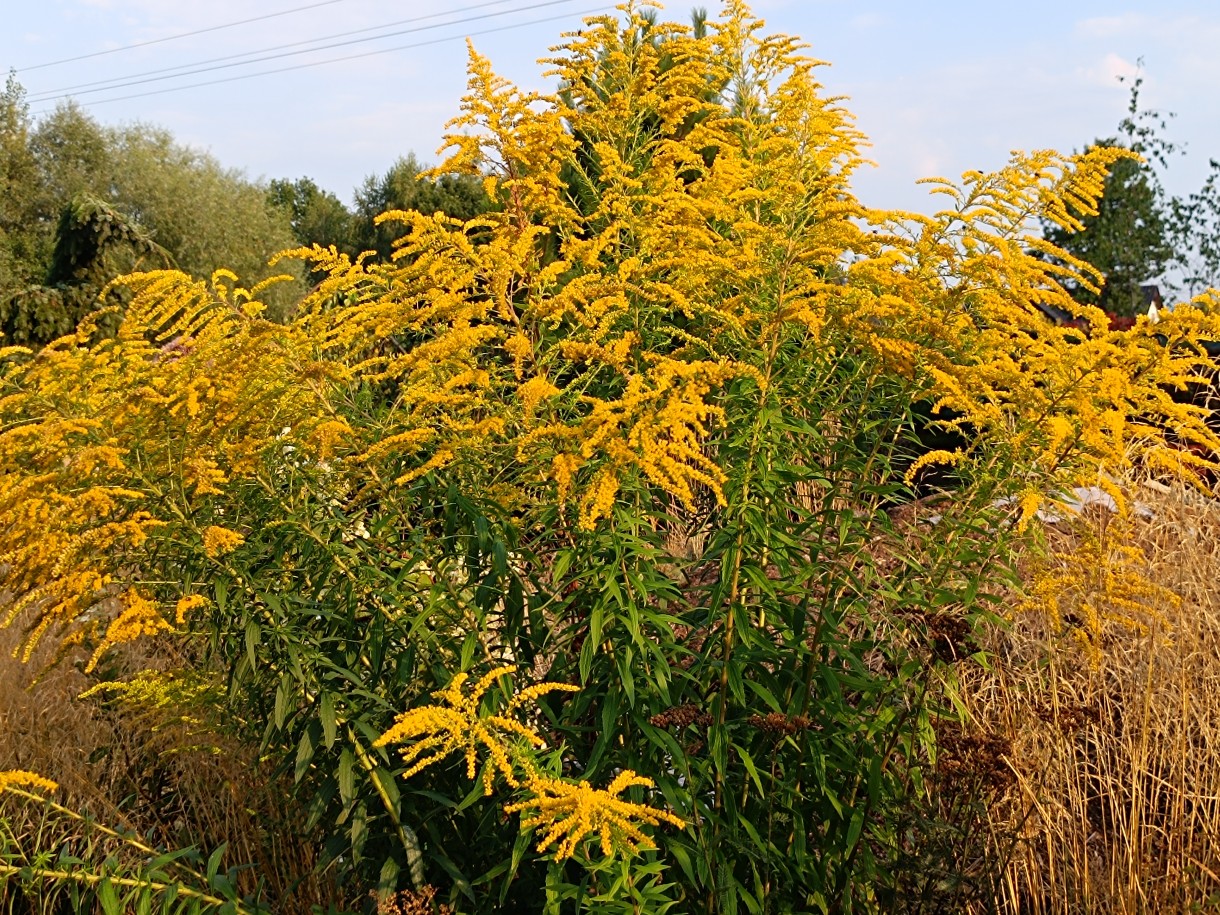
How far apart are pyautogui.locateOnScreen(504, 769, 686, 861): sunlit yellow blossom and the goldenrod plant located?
0.69 ft

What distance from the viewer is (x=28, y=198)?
3691 cm

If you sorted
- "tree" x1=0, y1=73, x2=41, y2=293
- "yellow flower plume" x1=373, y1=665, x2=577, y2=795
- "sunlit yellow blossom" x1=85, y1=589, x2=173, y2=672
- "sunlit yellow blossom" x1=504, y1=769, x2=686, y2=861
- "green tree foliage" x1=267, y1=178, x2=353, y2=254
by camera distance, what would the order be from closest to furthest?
1. "sunlit yellow blossom" x1=504, y1=769, x2=686, y2=861
2. "yellow flower plume" x1=373, y1=665, x2=577, y2=795
3. "sunlit yellow blossom" x1=85, y1=589, x2=173, y2=672
4. "tree" x1=0, y1=73, x2=41, y2=293
5. "green tree foliage" x1=267, y1=178, x2=353, y2=254

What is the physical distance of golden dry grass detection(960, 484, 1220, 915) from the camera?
403 cm

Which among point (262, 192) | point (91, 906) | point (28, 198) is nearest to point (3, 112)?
point (28, 198)

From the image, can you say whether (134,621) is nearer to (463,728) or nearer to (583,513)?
(463,728)

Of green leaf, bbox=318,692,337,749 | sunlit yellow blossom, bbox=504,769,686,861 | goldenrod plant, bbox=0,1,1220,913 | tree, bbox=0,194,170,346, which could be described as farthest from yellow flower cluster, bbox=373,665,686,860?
tree, bbox=0,194,170,346

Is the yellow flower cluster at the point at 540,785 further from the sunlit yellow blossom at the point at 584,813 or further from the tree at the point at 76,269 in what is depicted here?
the tree at the point at 76,269

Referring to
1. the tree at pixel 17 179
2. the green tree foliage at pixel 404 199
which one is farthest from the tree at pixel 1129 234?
the tree at pixel 17 179

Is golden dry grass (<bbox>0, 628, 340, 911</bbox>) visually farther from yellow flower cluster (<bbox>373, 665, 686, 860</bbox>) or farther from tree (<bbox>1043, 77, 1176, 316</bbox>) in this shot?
tree (<bbox>1043, 77, 1176, 316</bbox>)

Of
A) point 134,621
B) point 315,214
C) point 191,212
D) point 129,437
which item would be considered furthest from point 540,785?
point 315,214

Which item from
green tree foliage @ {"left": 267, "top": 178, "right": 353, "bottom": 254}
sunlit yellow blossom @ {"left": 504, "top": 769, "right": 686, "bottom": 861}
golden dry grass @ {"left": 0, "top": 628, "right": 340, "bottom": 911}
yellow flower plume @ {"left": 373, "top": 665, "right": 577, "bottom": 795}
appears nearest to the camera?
sunlit yellow blossom @ {"left": 504, "top": 769, "right": 686, "bottom": 861}

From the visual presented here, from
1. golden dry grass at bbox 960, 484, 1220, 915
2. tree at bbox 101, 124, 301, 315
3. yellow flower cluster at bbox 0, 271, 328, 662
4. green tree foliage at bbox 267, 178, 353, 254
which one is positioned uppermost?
green tree foliage at bbox 267, 178, 353, 254

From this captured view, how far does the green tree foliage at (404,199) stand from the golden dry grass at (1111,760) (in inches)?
1140

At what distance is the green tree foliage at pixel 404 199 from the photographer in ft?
119
